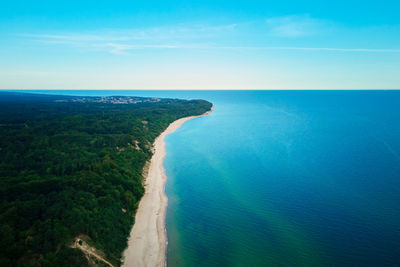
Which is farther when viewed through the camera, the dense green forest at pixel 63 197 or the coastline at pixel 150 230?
the coastline at pixel 150 230

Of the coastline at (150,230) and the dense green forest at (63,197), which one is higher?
the dense green forest at (63,197)

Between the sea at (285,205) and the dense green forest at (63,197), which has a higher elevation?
the dense green forest at (63,197)

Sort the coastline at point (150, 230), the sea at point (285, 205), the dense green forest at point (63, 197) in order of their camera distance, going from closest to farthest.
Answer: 1. the dense green forest at point (63, 197)
2. the coastline at point (150, 230)
3. the sea at point (285, 205)

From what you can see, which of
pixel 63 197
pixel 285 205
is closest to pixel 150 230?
pixel 63 197

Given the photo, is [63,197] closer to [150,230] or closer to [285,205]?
[150,230]

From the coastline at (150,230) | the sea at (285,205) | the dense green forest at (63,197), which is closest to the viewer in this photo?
the dense green forest at (63,197)

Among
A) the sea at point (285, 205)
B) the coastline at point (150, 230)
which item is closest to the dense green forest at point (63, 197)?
the coastline at point (150, 230)

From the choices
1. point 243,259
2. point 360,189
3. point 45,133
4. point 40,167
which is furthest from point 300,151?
point 45,133

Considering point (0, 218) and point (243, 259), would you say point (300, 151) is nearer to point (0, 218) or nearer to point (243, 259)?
point (243, 259)

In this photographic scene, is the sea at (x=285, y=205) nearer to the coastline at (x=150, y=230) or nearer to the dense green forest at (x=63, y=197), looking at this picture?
the coastline at (x=150, y=230)
